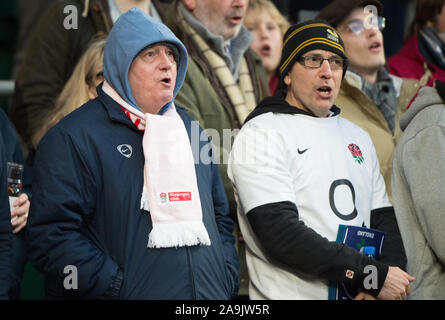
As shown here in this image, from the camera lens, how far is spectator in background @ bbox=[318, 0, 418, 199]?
479cm

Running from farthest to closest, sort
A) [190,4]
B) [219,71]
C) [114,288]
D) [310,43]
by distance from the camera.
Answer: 1. [190,4]
2. [219,71]
3. [310,43]
4. [114,288]

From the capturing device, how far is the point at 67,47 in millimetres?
4844

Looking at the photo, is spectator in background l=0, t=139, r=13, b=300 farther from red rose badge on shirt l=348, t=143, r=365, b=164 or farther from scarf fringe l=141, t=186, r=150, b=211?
red rose badge on shirt l=348, t=143, r=365, b=164

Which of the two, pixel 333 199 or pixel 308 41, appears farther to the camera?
pixel 308 41

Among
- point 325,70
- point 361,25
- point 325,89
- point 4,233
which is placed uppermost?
point 361,25

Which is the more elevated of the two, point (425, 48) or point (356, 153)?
point (425, 48)

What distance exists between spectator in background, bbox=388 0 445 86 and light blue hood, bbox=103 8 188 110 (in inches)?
103

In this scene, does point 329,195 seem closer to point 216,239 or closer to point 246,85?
point 216,239

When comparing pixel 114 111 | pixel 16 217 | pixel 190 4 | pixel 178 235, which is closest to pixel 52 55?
pixel 190 4

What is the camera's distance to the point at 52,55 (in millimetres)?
4820

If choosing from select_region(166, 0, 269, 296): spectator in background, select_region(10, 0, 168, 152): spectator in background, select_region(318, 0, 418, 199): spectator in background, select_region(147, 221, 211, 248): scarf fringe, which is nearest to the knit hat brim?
select_region(318, 0, 418, 199): spectator in background

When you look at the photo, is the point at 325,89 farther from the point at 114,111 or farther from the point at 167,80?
the point at 114,111

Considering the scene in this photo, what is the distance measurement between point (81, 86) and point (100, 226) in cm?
130
